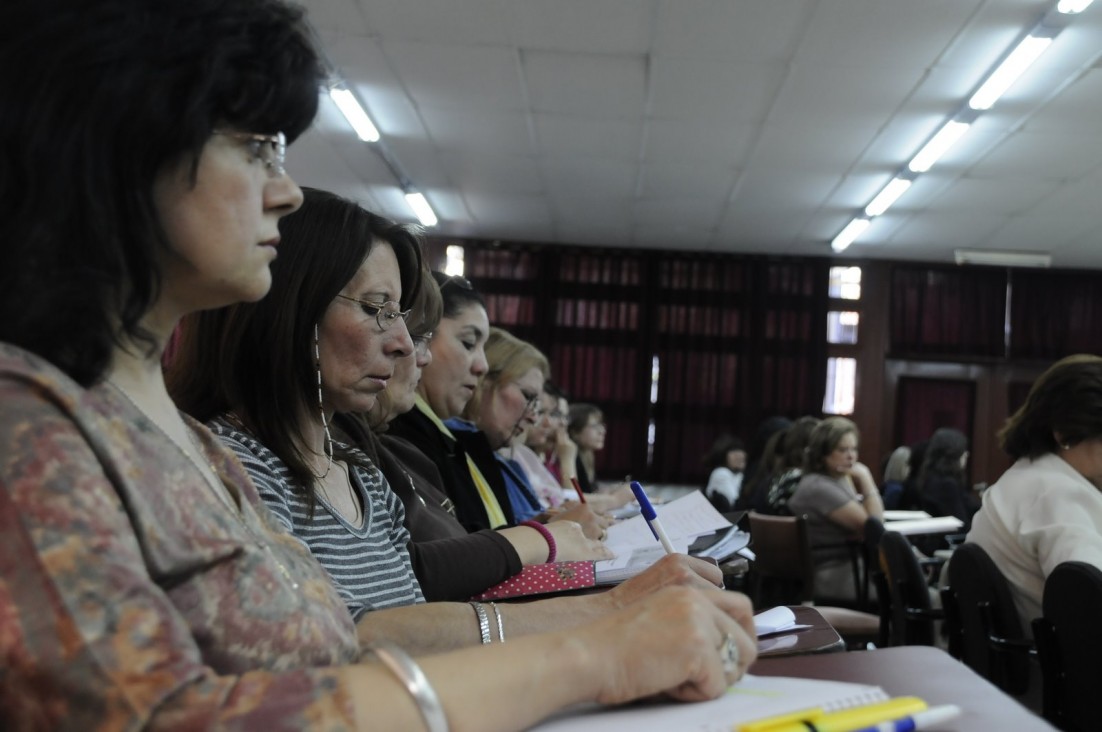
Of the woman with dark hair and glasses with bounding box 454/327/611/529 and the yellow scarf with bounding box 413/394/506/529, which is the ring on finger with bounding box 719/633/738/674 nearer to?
the yellow scarf with bounding box 413/394/506/529

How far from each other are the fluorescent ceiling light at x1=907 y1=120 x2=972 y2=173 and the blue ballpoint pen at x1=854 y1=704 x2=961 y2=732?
220 inches

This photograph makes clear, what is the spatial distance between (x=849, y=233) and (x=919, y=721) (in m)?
8.30

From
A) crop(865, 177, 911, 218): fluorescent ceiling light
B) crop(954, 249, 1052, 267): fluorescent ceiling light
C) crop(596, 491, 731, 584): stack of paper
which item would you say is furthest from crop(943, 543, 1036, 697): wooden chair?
crop(954, 249, 1052, 267): fluorescent ceiling light

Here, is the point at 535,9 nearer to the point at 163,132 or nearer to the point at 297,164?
the point at 297,164

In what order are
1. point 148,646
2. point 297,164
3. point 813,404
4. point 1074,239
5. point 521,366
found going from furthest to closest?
point 813,404 → point 1074,239 → point 297,164 → point 521,366 → point 148,646

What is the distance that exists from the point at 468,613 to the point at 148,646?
635 millimetres

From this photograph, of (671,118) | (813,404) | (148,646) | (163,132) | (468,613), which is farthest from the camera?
(813,404)

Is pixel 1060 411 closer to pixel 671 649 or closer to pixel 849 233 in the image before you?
pixel 671 649

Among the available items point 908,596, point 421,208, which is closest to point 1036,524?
point 908,596

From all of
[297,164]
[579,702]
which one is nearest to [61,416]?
[579,702]

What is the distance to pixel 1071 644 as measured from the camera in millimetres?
1946

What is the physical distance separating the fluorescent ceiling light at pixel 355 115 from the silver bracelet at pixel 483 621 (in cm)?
467

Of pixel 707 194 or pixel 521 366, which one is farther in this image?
pixel 707 194

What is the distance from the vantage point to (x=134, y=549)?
596 mm
